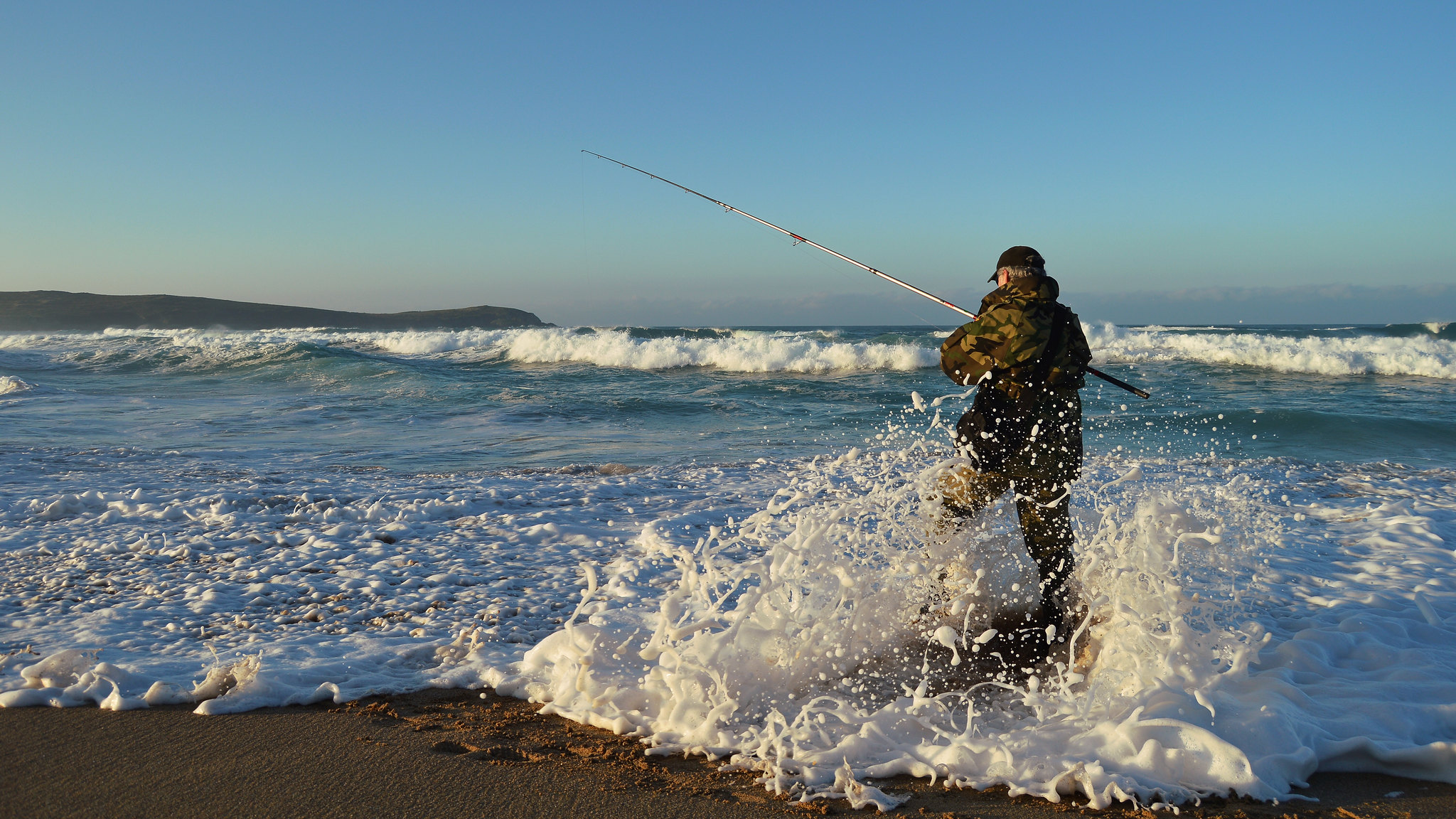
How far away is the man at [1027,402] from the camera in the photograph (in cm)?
330

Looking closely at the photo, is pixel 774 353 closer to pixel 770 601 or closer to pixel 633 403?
pixel 633 403

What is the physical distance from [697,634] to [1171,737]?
161 centimetres

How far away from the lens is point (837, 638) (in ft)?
10.6

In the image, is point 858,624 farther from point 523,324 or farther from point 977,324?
point 523,324

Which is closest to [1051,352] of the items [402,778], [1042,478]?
[1042,478]

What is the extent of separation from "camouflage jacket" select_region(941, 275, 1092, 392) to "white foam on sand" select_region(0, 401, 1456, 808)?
1.64ft

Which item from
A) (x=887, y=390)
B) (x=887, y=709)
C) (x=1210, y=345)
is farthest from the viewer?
(x=1210, y=345)

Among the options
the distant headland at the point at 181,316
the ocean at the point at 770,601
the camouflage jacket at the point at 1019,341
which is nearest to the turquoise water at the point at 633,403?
the ocean at the point at 770,601

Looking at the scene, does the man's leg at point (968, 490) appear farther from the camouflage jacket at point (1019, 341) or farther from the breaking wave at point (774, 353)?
the breaking wave at point (774, 353)

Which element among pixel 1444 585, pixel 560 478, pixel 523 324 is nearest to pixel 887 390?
pixel 560 478

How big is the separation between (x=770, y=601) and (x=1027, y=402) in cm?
135

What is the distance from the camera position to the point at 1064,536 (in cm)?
345

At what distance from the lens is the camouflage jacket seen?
3.27m

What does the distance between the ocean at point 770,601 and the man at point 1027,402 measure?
21 centimetres
